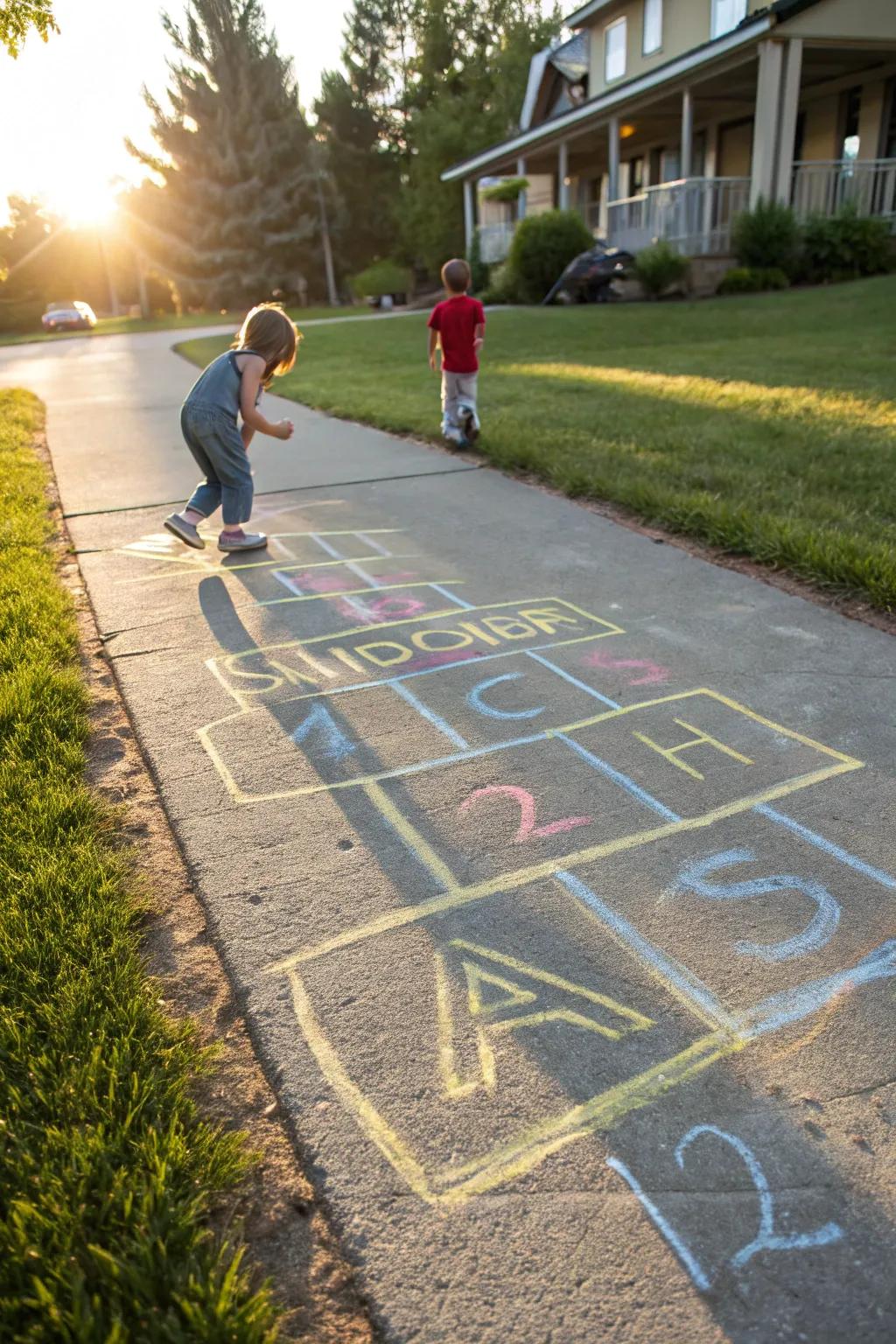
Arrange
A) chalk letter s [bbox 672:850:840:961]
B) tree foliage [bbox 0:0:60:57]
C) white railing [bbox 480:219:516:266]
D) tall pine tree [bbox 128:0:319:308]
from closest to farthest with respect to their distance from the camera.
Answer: chalk letter s [bbox 672:850:840:961]
tree foliage [bbox 0:0:60:57]
white railing [bbox 480:219:516:266]
tall pine tree [bbox 128:0:319:308]

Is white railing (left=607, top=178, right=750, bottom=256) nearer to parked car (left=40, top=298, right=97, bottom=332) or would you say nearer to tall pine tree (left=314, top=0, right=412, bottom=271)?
parked car (left=40, top=298, right=97, bottom=332)

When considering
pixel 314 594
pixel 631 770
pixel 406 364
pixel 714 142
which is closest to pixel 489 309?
pixel 406 364

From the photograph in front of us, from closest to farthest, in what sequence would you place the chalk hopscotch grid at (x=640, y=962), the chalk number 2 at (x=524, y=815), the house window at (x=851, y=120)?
the chalk hopscotch grid at (x=640, y=962), the chalk number 2 at (x=524, y=815), the house window at (x=851, y=120)

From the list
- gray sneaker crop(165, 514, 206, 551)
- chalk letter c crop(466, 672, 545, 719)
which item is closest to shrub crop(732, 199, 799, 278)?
gray sneaker crop(165, 514, 206, 551)

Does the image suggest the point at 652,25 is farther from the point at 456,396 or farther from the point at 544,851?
the point at 544,851

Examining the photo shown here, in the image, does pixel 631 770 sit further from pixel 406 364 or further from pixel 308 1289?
pixel 406 364

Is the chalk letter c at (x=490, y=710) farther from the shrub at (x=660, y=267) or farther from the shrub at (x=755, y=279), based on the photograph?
the shrub at (x=660, y=267)

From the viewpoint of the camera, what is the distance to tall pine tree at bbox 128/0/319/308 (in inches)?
1556

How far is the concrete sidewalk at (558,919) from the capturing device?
1.50 meters

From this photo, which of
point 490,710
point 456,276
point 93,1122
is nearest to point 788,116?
point 456,276

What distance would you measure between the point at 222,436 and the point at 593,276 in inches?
597

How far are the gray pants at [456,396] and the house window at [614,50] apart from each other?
20977 mm

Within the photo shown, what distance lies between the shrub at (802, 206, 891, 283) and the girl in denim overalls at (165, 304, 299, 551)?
563 inches

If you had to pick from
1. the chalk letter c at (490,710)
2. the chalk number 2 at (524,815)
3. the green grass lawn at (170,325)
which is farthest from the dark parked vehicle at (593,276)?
the chalk number 2 at (524,815)
